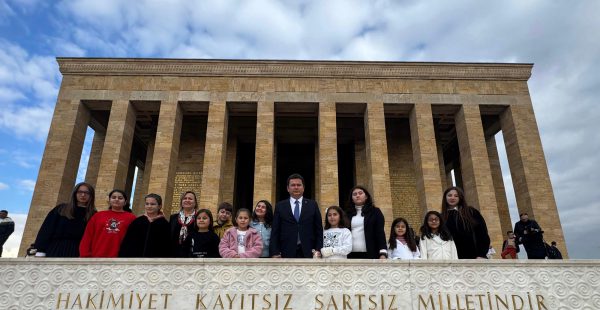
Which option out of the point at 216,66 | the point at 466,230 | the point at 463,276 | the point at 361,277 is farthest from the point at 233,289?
the point at 216,66

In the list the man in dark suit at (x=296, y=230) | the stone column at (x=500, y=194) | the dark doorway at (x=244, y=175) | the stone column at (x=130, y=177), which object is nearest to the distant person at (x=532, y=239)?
the man in dark suit at (x=296, y=230)

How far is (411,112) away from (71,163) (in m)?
15.2

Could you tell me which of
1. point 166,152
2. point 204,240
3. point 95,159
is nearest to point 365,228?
point 204,240

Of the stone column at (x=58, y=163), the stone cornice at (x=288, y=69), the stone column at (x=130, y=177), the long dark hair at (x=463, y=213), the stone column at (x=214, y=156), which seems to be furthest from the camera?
the stone column at (x=130, y=177)

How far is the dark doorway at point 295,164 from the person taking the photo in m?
Answer: 23.8

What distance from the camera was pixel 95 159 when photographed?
18859 mm

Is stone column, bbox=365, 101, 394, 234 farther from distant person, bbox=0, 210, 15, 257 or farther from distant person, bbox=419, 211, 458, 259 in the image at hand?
distant person, bbox=0, 210, 15, 257

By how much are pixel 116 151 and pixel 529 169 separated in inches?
685

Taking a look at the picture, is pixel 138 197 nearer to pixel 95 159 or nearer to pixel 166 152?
pixel 95 159

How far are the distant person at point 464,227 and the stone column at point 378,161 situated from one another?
30.2 feet

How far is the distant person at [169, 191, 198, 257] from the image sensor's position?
582 cm

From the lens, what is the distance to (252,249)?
565cm

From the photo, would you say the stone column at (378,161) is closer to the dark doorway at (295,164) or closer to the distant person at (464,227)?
the dark doorway at (295,164)

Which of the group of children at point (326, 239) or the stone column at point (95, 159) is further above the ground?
the stone column at point (95, 159)
